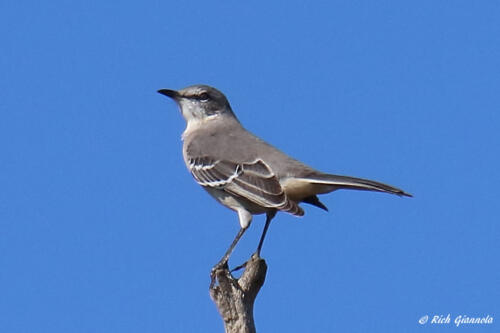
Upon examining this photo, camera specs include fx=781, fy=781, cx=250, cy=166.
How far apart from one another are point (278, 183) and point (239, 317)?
2.02m

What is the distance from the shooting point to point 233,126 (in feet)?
33.3

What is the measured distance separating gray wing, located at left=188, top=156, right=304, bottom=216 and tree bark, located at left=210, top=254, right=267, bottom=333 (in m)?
0.87

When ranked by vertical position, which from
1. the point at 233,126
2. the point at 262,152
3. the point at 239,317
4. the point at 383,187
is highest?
the point at 233,126

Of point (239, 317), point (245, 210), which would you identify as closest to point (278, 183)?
point (245, 210)

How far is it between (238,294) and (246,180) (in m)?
1.92

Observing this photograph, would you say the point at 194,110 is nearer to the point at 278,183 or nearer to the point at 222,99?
the point at 222,99

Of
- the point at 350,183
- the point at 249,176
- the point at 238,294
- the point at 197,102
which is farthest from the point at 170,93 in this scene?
the point at 238,294

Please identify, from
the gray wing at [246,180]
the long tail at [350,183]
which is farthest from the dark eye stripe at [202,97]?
the long tail at [350,183]

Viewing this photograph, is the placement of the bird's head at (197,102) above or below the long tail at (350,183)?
above

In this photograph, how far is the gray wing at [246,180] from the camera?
26.0ft

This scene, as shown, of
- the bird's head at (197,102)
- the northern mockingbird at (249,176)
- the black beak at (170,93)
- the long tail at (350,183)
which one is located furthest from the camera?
the bird's head at (197,102)

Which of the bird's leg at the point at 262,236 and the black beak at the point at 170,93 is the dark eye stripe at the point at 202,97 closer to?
the black beak at the point at 170,93

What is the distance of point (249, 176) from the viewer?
8500 millimetres

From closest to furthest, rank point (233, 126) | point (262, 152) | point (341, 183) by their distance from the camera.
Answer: point (341, 183)
point (262, 152)
point (233, 126)
